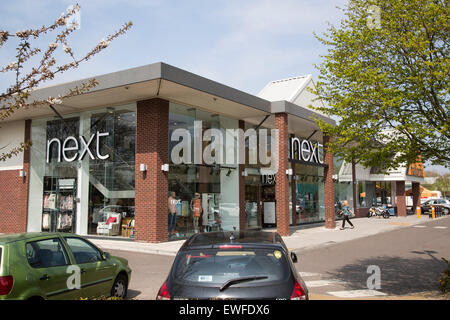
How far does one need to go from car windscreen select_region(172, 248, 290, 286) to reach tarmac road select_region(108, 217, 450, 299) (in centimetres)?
335

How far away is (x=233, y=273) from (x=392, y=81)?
577cm

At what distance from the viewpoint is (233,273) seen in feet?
14.1

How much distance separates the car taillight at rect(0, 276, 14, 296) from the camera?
4826 millimetres

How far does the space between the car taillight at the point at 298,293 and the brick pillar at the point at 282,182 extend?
14.2 m

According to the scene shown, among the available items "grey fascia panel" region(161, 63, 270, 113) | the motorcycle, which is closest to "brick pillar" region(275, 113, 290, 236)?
"grey fascia panel" region(161, 63, 270, 113)

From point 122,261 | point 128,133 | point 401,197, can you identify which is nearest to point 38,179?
point 128,133

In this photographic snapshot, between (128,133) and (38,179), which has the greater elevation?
(128,133)

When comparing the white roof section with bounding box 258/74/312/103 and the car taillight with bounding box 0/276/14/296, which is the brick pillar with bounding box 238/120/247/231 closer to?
the white roof section with bounding box 258/74/312/103

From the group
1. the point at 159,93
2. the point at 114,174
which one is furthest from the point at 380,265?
the point at 114,174

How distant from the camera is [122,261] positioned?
734 centimetres

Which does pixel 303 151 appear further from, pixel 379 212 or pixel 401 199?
pixel 401 199

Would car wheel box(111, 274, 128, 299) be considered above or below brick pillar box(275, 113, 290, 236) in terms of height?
below
